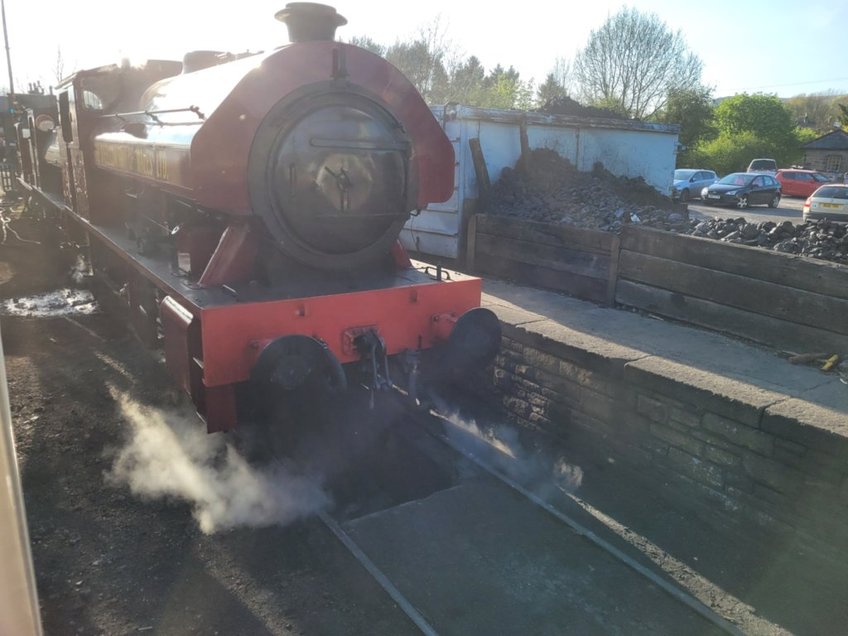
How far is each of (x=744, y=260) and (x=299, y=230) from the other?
11.8 feet

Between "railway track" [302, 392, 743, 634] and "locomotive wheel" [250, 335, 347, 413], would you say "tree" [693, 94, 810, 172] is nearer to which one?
"railway track" [302, 392, 743, 634]

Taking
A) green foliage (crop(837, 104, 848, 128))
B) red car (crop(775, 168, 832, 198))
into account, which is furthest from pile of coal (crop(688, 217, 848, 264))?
green foliage (crop(837, 104, 848, 128))

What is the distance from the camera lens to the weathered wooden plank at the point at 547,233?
6.54m

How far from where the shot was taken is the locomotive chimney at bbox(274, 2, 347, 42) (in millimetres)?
4035

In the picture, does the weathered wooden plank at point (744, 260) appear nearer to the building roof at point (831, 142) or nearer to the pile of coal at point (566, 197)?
the pile of coal at point (566, 197)

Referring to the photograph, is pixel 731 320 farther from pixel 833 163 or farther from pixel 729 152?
pixel 833 163

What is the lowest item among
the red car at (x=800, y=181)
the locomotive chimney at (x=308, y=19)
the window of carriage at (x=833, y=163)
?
the red car at (x=800, y=181)

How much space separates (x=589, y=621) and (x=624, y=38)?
4180 cm

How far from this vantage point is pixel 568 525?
12.4ft

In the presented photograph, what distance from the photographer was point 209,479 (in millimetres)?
4195

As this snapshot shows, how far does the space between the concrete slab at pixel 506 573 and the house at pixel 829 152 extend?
42.8 m

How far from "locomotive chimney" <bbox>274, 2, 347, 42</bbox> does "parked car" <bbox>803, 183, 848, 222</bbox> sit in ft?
51.8

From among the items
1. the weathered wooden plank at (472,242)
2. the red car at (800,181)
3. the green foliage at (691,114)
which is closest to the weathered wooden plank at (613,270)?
the weathered wooden plank at (472,242)

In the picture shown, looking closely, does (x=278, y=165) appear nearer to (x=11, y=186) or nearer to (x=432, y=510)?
(x=432, y=510)
